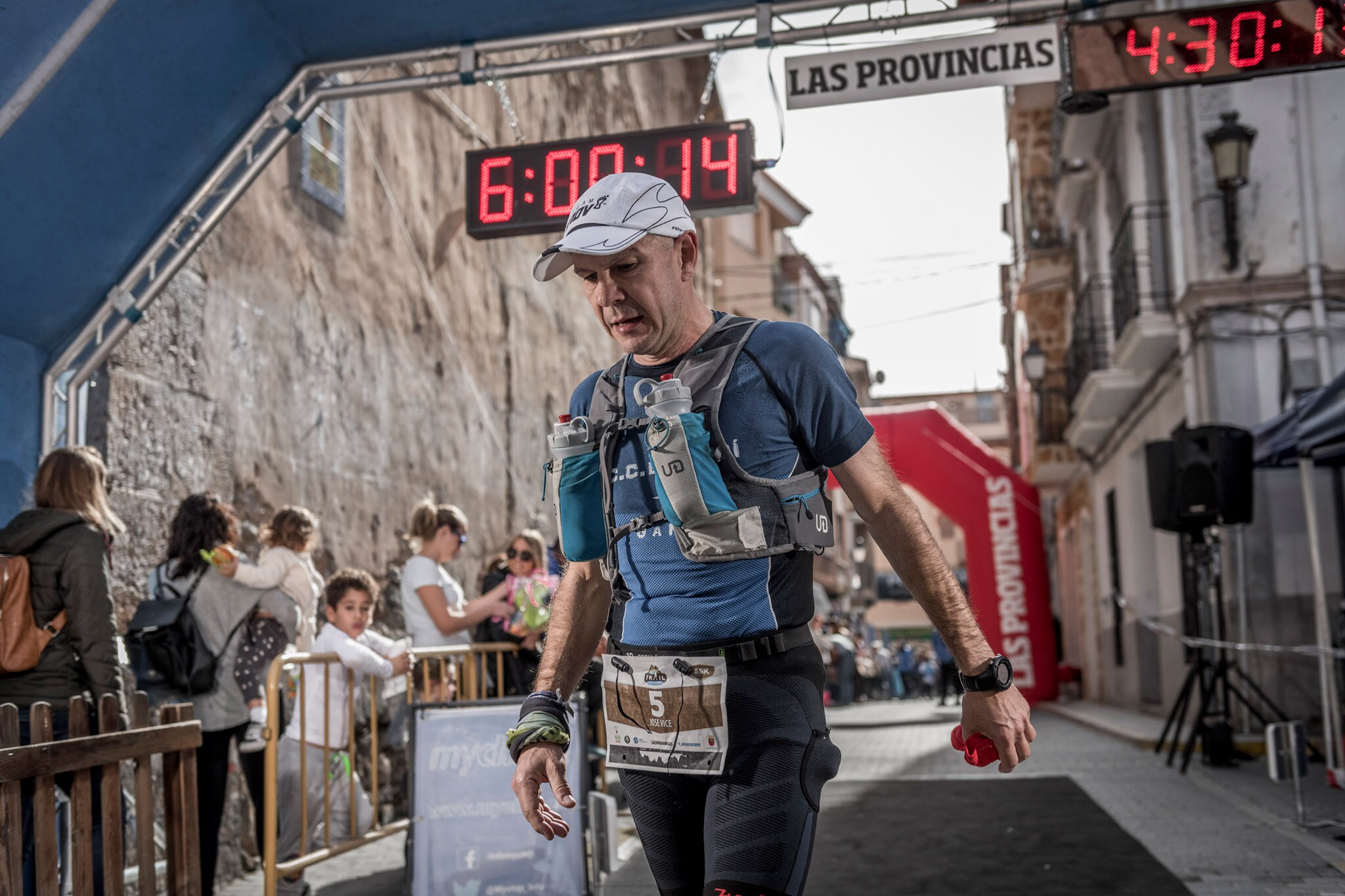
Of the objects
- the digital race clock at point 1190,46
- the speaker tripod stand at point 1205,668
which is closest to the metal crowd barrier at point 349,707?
the digital race clock at point 1190,46

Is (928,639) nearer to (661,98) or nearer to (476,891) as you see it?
(661,98)

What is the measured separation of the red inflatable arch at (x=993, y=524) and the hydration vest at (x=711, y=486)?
61.1 ft

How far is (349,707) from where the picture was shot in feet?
22.3

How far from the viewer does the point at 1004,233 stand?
42.3 m

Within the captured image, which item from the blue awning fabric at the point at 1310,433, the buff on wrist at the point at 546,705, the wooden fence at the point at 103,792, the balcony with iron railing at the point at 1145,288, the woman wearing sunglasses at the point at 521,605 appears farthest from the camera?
the balcony with iron railing at the point at 1145,288

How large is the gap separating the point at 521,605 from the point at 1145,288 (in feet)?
36.2

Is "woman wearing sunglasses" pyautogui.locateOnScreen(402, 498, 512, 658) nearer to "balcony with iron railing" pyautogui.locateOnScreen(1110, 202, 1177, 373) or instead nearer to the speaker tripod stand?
the speaker tripod stand

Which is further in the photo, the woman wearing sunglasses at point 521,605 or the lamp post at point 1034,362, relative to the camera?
the lamp post at point 1034,362

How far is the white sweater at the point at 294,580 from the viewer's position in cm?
661

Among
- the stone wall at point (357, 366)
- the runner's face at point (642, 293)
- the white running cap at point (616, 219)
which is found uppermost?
the stone wall at point (357, 366)

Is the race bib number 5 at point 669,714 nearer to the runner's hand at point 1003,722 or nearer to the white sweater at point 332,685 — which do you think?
the runner's hand at point 1003,722

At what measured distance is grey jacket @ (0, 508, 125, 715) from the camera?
5293mm

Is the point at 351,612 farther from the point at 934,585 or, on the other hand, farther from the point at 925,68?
the point at 934,585

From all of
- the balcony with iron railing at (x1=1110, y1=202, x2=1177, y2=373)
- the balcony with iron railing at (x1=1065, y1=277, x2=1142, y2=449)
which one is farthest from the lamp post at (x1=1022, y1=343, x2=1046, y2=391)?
the balcony with iron railing at (x1=1110, y1=202, x2=1177, y2=373)
